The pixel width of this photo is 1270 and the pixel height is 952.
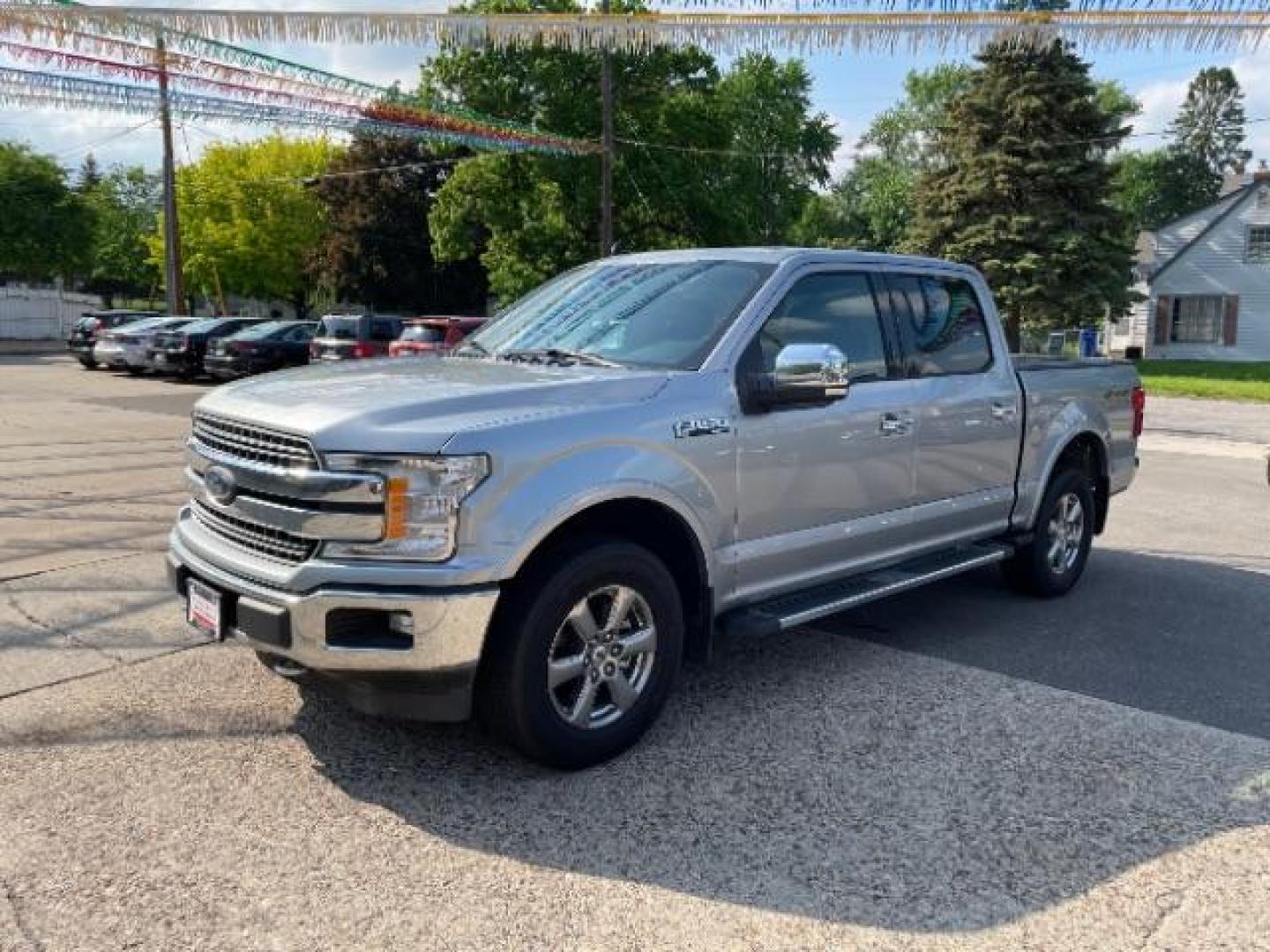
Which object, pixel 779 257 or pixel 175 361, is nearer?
pixel 779 257

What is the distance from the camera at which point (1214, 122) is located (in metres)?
86.6

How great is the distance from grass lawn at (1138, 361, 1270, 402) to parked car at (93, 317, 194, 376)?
23196 millimetres

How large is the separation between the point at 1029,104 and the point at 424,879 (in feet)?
112

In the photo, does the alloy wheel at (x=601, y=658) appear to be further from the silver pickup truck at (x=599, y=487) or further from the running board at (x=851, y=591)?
the running board at (x=851, y=591)

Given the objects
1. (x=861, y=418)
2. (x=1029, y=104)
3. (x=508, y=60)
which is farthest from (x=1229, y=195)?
(x=861, y=418)

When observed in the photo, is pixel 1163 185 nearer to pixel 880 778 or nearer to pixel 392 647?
pixel 880 778

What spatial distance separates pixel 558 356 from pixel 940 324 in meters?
2.26

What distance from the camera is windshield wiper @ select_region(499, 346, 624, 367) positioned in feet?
14.7

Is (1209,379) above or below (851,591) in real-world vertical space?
below

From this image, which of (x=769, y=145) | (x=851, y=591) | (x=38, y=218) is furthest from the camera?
(x=769, y=145)

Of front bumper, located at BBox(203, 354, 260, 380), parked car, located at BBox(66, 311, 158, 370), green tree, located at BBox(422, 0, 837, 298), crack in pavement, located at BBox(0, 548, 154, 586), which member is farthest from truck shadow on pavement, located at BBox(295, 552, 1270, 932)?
green tree, located at BBox(422, 0, 837, 298)

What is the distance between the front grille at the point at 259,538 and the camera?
3633 mm

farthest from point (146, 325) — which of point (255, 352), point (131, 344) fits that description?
point (255, 352)

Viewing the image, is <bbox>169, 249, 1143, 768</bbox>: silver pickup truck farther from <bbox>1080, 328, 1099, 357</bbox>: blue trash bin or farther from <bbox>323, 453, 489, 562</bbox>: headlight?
<bbox>1080, 328, 1099, 357</bbox>: blue trash bin
